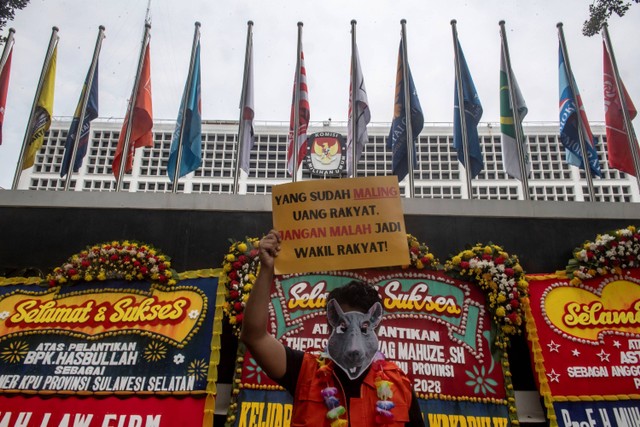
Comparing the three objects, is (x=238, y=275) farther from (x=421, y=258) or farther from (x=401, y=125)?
(x=401, y=125)

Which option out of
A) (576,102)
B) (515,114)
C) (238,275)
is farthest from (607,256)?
(238,275)

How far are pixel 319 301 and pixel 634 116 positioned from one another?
9.23 m

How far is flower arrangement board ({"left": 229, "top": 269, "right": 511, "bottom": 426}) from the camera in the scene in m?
6.23

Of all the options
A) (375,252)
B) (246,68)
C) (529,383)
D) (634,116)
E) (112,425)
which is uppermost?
(246,68)

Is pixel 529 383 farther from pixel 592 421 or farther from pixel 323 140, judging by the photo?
pixel 323 140

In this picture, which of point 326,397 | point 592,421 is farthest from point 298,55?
point 326,397

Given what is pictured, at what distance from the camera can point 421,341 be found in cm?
666

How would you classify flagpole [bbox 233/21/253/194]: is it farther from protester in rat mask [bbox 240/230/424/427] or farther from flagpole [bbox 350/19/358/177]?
protester in rat mask [bbox 240/230/424/427]

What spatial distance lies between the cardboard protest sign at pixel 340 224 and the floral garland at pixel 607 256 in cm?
486

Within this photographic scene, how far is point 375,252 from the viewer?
365 cm

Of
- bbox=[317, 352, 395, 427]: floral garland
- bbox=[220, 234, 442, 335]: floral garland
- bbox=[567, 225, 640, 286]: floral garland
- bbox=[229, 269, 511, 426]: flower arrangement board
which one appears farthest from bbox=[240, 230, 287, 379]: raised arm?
bbox=[567, 225, 640, 286]: floral garland

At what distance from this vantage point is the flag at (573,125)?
1098 cm

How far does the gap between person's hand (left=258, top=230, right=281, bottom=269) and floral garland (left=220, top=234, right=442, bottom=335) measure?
12.9 ft

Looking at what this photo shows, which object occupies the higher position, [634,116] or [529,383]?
[634,116]
